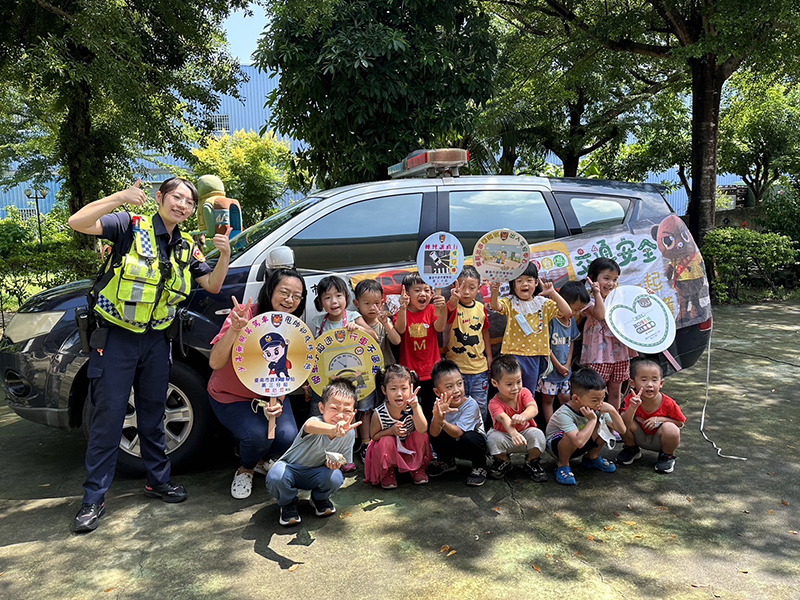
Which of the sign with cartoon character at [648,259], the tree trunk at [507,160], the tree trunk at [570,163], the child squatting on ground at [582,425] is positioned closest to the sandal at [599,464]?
the child squatting on ground at [582,425]

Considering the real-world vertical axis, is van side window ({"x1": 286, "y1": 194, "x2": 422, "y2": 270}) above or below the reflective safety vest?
above

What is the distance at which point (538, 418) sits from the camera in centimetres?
450

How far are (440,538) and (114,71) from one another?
6.30 m

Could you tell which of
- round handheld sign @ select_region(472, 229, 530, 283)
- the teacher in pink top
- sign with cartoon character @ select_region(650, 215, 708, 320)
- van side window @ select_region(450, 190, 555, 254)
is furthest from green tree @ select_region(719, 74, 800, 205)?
the teacher in pink top

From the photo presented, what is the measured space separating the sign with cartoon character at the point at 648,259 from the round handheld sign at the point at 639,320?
27cm

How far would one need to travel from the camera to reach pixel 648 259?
452 centimetres

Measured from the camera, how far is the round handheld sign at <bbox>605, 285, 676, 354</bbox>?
4055 millimetres

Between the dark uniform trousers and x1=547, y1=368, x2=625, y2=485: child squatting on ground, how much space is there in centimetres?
229

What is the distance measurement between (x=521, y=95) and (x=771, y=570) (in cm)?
1247

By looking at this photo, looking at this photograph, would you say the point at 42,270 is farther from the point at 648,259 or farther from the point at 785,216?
the point at 785,216

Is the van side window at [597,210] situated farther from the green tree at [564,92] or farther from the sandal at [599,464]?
the green tree at [564,92]

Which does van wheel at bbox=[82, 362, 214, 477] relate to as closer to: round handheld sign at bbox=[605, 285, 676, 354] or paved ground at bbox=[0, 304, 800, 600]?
paved ground at bbox=[0, 304, 800, 600]

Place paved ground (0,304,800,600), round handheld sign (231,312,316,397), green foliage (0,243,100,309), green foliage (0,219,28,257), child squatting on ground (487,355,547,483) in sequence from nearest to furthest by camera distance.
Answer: paved ground (0,304,800,600) < round handheld sign (231,312,316,397) < child squatting on ground (487,355,547,483) < green foliage (0,243,100,309) < green foliage (0,219,28,257)

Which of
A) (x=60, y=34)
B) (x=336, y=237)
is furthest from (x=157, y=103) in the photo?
(x=336, y=237)
